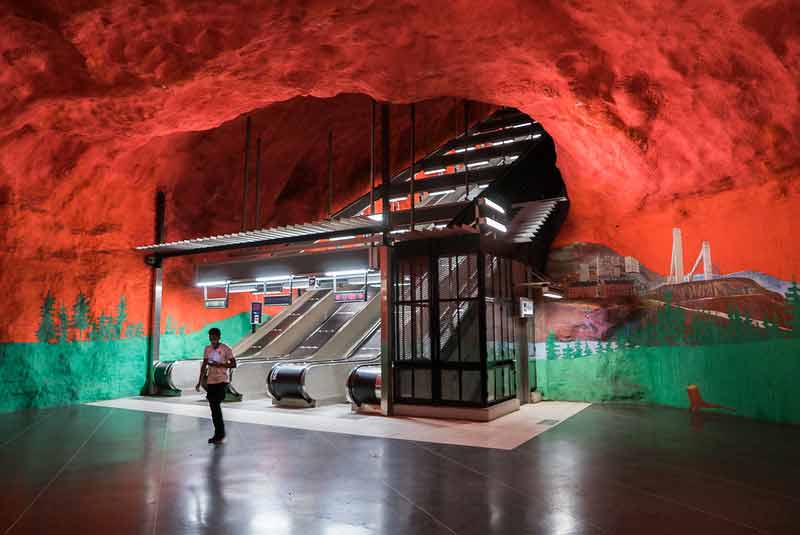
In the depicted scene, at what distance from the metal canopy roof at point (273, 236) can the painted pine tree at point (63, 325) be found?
2171 mm

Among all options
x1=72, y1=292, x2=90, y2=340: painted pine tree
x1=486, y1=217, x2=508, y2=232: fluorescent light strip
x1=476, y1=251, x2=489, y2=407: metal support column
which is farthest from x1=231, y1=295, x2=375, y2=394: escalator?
x1=486, y1=217, x2=508, y2=232: fluorescent light strip

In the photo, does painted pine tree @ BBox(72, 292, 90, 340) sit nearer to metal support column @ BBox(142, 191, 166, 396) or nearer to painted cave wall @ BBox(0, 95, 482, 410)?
painted cave wall @ BBox(0, 95, 482, 410)

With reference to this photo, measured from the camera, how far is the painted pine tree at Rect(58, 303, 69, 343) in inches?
475

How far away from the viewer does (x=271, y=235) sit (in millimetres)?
11766

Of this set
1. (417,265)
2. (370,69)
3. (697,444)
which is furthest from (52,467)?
(697,444)

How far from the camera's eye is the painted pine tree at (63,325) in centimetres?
1207

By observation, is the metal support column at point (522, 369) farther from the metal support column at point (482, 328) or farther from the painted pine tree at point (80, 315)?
the painted pine tree at point (80, 315)

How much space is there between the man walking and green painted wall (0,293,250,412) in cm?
584

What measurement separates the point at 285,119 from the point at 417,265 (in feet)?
26.2

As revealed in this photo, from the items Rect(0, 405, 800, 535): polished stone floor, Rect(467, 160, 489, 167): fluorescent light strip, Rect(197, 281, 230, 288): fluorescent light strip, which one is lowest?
Rect(0, 405, 800, 535): polished stone floor

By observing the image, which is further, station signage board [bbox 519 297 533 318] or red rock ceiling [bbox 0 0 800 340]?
station signage board [bbox 519 297 533 318]

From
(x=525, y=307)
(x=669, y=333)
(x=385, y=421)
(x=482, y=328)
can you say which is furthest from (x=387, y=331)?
(x=669, y=333)

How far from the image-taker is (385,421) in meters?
9.73

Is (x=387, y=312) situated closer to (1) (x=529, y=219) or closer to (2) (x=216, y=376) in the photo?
(2) (x=216, y=376)
